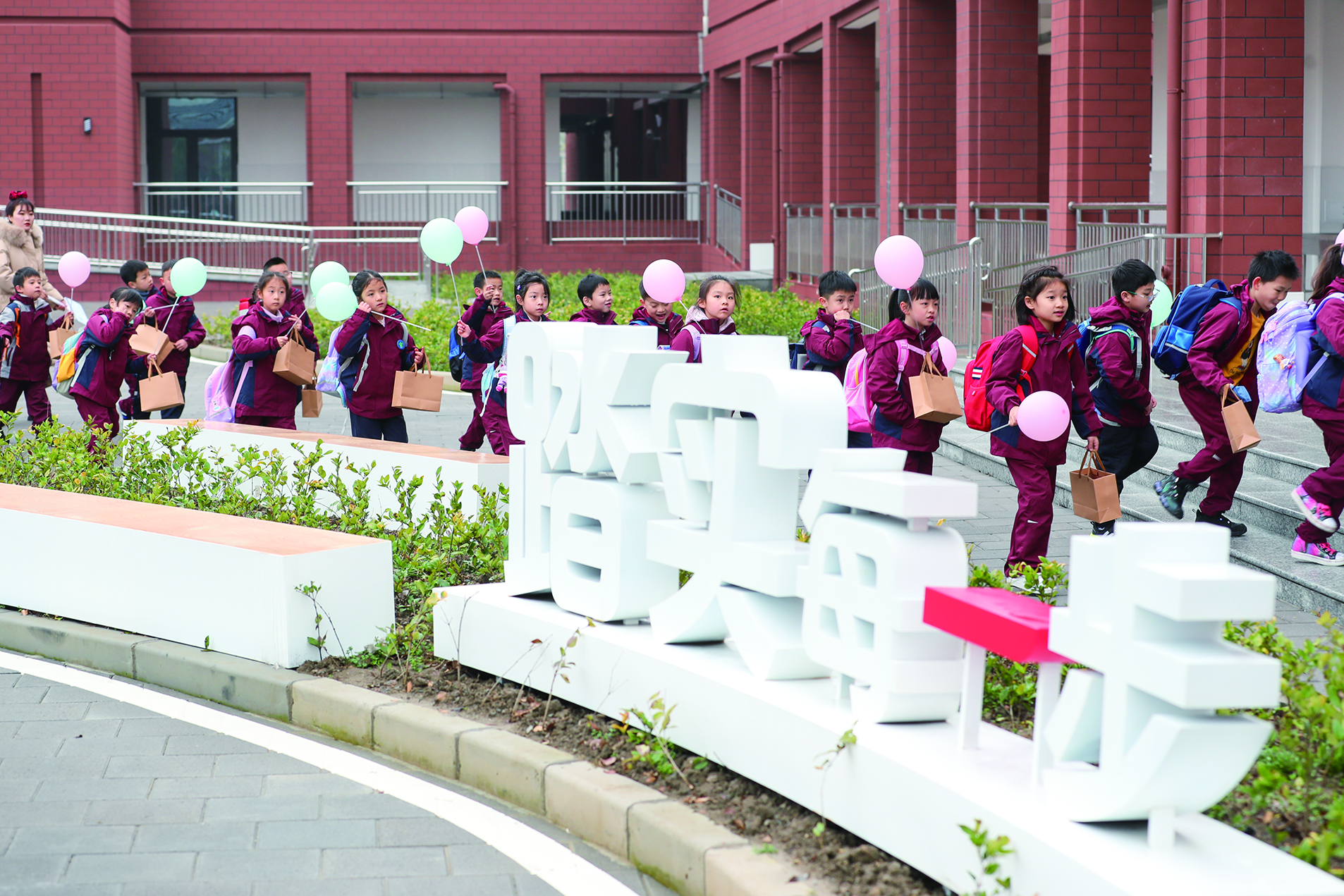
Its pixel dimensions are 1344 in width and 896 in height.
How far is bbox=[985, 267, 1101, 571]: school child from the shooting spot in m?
6.77

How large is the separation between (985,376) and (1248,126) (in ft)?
20.6

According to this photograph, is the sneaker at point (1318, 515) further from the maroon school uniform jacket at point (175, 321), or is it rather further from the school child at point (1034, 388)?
the maroon school uniform jacket at point (175, 321)

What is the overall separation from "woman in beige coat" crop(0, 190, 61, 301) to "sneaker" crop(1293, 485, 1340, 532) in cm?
1219

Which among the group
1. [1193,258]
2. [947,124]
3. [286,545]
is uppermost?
[947,124]

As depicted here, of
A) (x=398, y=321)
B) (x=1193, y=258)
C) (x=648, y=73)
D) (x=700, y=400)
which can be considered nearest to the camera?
(x=700, y=400)

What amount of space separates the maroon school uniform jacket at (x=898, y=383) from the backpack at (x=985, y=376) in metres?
0.42

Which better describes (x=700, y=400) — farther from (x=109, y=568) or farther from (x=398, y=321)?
(x=398, y=321)

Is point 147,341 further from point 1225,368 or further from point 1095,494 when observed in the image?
point 1225,368

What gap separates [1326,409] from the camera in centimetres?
705

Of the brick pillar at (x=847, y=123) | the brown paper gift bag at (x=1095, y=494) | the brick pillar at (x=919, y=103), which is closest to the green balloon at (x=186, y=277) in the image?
the brown paper gift bag at (x=1095, y=494)

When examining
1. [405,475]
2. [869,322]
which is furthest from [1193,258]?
[405,475]

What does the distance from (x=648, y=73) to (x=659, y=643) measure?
24.8 meters

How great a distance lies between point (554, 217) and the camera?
1164 inches

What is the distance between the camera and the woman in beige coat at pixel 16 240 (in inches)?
576
